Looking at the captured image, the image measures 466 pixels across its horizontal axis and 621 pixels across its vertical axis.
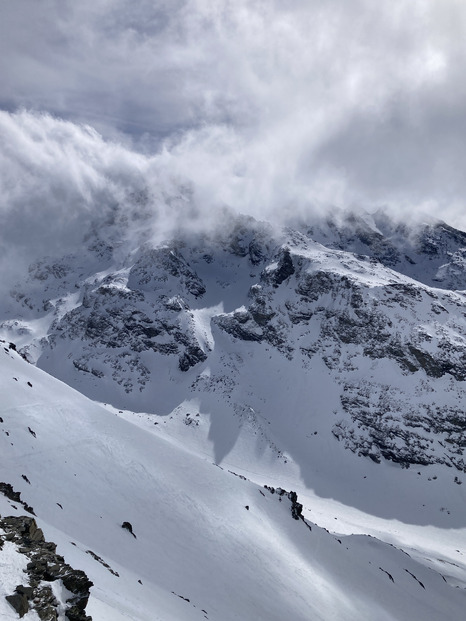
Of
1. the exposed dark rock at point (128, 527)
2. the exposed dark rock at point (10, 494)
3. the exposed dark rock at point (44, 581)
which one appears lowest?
the exposed dark rock at point (44, 581)

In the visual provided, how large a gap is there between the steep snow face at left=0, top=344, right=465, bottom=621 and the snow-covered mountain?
0.23 m

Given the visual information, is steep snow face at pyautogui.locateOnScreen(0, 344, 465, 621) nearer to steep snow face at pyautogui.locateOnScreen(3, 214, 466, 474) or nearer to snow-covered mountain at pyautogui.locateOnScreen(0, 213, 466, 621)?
snow-covered mountain at pyautogui.locateOnScreen(0, 213, 466, 621)

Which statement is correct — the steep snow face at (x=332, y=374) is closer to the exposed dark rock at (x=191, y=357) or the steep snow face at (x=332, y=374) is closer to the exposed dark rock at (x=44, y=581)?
the exposed dark rock at (x=191, y=357)

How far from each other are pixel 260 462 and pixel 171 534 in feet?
335

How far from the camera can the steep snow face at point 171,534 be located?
38.8m

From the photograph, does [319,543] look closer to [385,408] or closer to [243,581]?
[243,581]

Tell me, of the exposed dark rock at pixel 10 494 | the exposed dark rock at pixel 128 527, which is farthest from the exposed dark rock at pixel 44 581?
the exposed dark rock at pixel 128 527

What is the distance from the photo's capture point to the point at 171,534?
5019cm

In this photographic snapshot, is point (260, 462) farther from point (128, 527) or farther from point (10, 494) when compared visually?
point (10, 494)

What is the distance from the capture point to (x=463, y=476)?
490 ft

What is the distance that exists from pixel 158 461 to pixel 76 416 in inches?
456

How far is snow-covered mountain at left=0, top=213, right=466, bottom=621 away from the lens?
44.5 meters

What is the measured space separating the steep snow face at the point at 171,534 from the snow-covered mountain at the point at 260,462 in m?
0.23

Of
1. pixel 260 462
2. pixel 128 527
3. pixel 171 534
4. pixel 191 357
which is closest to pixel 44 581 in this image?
pixel 128 527
